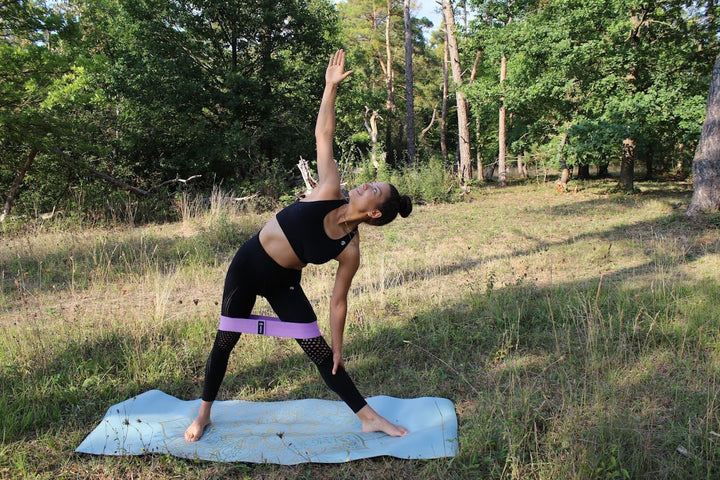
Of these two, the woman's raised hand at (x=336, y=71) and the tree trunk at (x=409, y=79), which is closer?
the woman's raised hand at (x=336, y=71)

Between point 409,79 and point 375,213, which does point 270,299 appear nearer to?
point 375,213

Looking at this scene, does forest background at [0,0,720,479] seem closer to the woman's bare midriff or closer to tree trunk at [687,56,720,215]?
tree trunk at [687,56,720,215]

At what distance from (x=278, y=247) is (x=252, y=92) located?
56.2 feet

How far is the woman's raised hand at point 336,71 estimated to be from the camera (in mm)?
3115

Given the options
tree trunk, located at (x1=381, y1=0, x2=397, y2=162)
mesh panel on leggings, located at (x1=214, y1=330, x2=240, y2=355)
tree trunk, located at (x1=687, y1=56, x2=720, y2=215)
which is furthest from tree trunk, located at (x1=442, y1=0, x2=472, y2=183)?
mesh panel on leggings, located at (x1=214, y1=330, x2=240, y2=355)

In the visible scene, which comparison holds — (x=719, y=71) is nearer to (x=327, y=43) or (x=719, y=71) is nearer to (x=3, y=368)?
(x=3, y=368)

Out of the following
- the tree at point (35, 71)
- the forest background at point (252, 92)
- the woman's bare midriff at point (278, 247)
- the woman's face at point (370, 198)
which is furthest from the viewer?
the forest background at point (252, 92)

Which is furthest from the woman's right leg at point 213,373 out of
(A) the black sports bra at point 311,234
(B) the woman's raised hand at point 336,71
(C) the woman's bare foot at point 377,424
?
(B) the woman's raised hand at point 336,71

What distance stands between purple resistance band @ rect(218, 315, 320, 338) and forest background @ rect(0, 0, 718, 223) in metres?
8.28

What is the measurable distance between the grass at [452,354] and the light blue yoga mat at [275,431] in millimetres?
89

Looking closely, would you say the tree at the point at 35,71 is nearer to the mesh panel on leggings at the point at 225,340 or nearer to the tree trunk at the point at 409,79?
the mesh panel on leggings at the point at 225,340

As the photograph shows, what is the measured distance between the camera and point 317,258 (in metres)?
2.67

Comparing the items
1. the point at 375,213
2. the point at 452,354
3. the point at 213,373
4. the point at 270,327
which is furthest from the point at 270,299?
the point at 452,354

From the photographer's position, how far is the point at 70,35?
977cm
